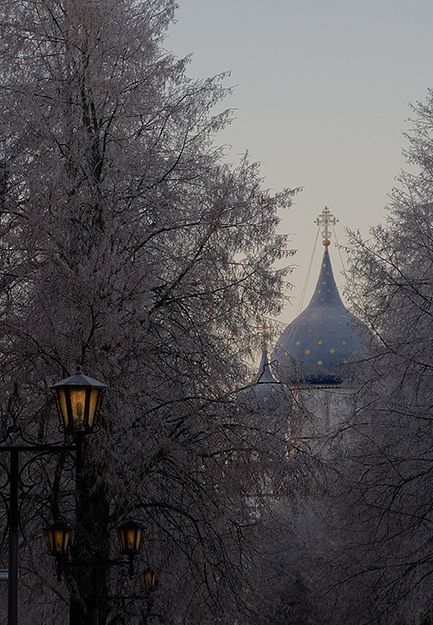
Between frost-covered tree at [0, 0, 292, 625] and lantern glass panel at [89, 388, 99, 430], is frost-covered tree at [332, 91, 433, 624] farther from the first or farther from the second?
lantern glass panel at [89, 388, 99, 430]

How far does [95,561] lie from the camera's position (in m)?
10.4

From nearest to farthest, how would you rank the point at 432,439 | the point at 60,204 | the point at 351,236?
the point at 60,204 → the point at 432,439 → the point at 351,236

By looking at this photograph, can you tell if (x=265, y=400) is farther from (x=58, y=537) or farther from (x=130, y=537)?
(x=58, y=537)

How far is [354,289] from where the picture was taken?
16.4m

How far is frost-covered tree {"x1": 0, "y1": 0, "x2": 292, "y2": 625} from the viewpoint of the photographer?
11.5 m

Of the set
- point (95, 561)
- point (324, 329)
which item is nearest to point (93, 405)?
point (95, 561)

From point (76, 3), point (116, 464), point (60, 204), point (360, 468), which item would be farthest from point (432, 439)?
point (76, 3)

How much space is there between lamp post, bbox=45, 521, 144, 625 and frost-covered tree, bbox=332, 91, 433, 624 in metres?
4.23

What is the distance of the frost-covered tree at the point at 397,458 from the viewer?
46.6ft

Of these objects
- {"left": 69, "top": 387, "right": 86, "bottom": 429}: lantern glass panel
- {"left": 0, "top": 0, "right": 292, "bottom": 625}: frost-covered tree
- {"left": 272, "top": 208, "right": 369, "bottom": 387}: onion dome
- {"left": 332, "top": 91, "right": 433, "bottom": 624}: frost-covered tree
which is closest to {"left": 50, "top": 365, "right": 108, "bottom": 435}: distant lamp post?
{"left": 69, "top": 387, "right": 86, "bottom": 429}: lantern glass panel

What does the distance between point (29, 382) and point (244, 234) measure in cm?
325

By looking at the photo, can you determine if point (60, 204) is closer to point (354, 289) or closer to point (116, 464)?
point (116, 464)

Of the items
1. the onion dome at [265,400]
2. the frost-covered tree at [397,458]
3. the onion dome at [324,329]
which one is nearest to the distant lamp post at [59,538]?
the onion dome at [265,400]

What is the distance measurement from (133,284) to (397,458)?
467 cm
